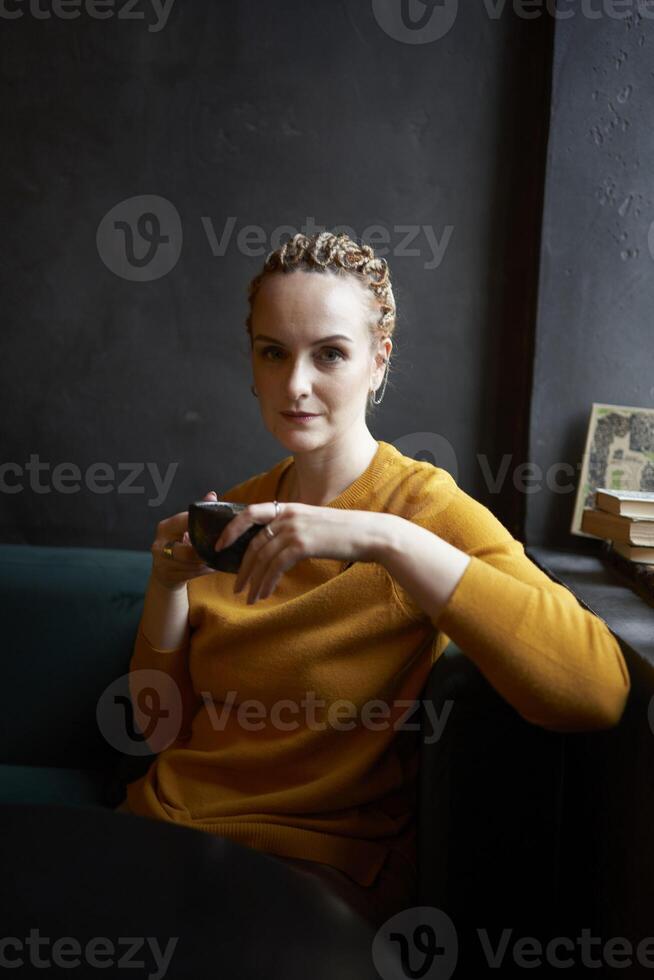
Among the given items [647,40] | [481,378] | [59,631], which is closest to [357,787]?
[59,631]

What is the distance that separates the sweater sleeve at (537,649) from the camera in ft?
3.34

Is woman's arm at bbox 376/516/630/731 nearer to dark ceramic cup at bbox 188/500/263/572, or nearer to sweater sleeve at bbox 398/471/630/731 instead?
sweater sleeve at bbox 398/471/630/731

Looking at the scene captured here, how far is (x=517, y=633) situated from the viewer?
102cm

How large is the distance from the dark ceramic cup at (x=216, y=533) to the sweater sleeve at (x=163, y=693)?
1.41 ft

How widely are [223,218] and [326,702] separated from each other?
48.0 inches

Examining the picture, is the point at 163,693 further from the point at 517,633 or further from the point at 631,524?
the point at 631,524

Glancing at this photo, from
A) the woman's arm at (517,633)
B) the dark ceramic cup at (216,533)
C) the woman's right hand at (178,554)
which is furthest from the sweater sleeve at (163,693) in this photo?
the woman's arm at (517,633)

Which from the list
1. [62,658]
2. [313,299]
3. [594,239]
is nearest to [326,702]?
[313,299]

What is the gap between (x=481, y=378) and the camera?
2023 mm

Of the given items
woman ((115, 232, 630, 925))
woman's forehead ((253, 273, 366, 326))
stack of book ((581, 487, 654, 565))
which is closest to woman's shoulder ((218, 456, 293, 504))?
woman ((115, 232, 630, 925))

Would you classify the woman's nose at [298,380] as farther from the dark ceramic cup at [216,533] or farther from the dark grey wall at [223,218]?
the dark grey wall at [223,218]

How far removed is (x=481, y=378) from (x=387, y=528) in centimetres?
107

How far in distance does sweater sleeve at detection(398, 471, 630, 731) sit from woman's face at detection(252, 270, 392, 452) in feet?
1.25

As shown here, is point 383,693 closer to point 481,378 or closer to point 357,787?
point 357,787
